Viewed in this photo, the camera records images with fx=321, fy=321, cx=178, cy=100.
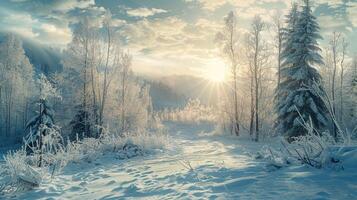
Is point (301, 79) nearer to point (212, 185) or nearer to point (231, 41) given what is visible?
point (231, 41)

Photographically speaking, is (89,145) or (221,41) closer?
(89,145)

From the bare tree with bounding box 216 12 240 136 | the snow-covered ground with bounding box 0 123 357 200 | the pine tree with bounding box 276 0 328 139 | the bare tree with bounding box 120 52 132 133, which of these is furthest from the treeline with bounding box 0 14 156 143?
the snow-covered ground with bounding box 0 123 357 200

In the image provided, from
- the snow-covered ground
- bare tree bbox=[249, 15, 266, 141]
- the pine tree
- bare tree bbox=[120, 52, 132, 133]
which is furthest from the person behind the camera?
bare tree bbox=[120, 52, 132, 133]

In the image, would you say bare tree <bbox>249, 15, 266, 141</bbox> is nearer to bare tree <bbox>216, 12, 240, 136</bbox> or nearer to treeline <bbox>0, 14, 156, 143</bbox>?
bare tree <bbox>216, 12, 240, 136</bbox>

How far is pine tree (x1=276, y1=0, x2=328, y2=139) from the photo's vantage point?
19.5m

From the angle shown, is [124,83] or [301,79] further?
[124,83]

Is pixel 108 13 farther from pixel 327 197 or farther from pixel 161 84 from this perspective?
pixel 161 84

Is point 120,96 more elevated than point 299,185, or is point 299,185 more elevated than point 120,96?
point 120,96

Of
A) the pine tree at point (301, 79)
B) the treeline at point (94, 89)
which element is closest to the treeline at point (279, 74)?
the pine tree at point (301, 79)

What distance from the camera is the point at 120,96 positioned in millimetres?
33406

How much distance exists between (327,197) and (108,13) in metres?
25.4

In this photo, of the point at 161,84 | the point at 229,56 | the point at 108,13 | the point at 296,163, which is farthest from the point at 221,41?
the point at 161,84

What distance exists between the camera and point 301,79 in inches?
→ 803

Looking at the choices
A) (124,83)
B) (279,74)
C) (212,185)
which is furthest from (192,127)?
(212,185)
